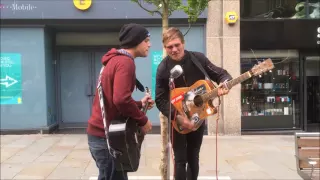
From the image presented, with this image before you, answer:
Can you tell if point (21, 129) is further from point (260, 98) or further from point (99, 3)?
point (260, 98)

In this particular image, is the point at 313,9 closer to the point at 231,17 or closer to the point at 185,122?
the point at 231,17

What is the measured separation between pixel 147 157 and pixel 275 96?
200 inches

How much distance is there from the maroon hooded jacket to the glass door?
8.67 metres

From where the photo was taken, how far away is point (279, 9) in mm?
10047

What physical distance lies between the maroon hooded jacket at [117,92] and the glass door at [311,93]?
8672 mm

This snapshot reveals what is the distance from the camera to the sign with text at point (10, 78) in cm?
970

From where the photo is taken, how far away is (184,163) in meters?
4.20

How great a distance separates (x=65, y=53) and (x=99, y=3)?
7.96ft

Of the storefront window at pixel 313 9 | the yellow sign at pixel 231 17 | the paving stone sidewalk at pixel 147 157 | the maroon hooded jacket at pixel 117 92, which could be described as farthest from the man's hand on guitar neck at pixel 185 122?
the storefront window at pixel 313 9

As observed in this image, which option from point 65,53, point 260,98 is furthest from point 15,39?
point 260,98

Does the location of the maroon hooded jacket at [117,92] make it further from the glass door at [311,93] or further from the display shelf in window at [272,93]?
the glass door at [311,93]

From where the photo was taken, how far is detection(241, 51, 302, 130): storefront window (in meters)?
10.4

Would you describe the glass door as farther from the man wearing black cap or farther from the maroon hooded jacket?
the maroon hooded jacket

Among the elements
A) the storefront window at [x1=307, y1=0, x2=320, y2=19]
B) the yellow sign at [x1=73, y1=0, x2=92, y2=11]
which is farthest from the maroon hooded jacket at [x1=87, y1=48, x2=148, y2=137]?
the storefront window at [x1=307, y1=0, x2=320, y2=19]
